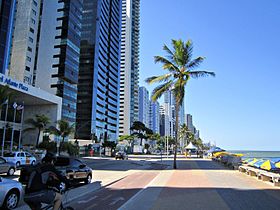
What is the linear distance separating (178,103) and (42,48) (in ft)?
206

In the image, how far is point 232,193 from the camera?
1152cm

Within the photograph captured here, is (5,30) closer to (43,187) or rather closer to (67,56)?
(67,56)

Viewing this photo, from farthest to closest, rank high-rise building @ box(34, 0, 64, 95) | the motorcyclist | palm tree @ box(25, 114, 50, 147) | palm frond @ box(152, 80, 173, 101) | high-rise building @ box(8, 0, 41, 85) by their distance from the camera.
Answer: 1. high-rise building @ box(34, 0, 64, 95)
2. high-rise building @ box(8, 0, 41, 85)
3. palm tree @ box(25, 114, 50, 147)
4. palm frond @ box(152, 80, 173, 101)
5. the motorcyclist

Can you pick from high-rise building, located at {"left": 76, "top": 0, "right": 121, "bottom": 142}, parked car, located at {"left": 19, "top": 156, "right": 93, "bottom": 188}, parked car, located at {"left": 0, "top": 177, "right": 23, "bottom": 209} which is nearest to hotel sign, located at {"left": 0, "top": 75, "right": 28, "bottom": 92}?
parked car, located at {"left": 19, "top": 156, "right": 93, "bottom": 188}

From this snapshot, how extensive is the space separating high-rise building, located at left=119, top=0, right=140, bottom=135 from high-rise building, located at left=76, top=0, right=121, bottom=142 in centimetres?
2741

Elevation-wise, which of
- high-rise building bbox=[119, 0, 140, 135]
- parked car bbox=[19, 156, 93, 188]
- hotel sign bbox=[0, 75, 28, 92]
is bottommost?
parked car bbox=[19, 156, 93, 188]

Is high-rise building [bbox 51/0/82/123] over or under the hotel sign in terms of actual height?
over

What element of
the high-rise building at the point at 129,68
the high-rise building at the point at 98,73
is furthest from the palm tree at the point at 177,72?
the high-rise building at the point at 129,68

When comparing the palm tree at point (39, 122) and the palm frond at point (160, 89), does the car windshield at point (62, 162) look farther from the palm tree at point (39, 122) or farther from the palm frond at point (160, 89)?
the palm tree at point (39, 122)

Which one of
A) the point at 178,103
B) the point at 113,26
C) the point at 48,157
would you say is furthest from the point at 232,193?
the point at 113,26

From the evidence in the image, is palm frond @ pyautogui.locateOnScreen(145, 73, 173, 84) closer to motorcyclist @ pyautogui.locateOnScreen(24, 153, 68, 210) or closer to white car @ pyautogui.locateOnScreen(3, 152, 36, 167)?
white car @ pyautogui.locateOnScreen(3, 152, 36, 167)

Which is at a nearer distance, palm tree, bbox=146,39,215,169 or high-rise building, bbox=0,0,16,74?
palm tree, bbox=146,39,215,169

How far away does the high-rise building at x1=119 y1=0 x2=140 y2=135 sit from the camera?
16475 cm

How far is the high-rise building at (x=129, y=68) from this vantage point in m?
165
